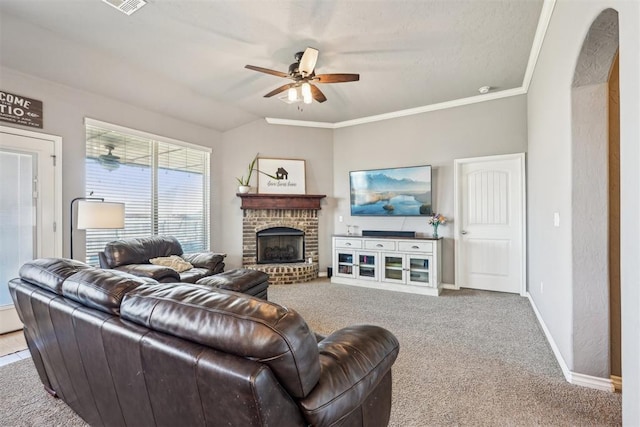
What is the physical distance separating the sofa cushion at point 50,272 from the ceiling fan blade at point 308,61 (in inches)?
98.1

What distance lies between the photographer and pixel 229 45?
10.5 ft

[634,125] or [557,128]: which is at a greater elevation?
[557,128]

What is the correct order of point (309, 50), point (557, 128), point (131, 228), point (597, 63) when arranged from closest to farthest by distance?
1. point (597, 63)
2. point (557, 128)
3. point (309, 50)
4. point (131, 228)

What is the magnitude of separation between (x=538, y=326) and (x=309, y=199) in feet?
12.4

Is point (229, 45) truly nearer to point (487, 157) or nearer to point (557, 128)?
point (557, 128)

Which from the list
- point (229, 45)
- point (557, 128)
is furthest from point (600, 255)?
point (229, 45)

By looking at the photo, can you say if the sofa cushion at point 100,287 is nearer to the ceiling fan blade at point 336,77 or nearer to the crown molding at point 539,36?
the ceiling fan blade at point 336,77

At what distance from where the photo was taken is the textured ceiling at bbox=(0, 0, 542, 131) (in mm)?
2641

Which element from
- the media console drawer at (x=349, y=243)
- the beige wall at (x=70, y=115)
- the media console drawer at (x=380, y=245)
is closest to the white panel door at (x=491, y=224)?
the media console drawer at (x=380, y=245)

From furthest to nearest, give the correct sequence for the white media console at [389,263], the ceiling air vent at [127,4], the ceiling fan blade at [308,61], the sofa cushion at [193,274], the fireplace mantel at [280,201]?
the fireplace mantel at [280,201] < the white media console at [389,263] < the sofa cushion at [193,274] < the ceiling fan blade at [308,61] < the ceiling air vent at [127,4]

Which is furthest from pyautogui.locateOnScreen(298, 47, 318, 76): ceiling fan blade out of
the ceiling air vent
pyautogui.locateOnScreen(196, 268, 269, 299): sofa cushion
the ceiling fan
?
pyautogui.locateOnScreen(196, 268, 269, 299): sofa cushion

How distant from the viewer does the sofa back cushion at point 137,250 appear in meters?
3.50

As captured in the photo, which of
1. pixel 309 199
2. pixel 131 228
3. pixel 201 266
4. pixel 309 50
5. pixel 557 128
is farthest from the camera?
pixel 309 199

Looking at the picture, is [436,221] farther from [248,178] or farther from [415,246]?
[248,178]
